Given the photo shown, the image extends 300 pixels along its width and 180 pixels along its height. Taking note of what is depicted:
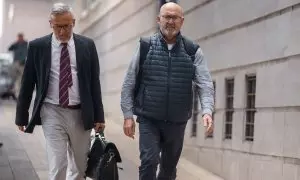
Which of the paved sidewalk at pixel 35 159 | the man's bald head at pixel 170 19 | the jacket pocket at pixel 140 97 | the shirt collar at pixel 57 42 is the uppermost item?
the man's bald head at pixel 170 19

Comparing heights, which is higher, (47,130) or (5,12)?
(5,12)

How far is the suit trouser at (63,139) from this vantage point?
5270mm

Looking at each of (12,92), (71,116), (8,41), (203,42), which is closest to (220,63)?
(203,42)

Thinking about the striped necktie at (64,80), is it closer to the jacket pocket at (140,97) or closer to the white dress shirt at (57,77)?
the white dress shirt at (57,77)

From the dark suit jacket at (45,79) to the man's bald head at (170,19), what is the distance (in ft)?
2.21

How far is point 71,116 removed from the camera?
211 inches

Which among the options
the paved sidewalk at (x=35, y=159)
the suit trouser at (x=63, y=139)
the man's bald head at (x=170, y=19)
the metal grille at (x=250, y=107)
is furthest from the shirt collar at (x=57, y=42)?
the metal grille at (x=250, y=107)

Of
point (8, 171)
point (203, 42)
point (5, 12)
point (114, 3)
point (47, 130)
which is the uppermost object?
point (5, 12)

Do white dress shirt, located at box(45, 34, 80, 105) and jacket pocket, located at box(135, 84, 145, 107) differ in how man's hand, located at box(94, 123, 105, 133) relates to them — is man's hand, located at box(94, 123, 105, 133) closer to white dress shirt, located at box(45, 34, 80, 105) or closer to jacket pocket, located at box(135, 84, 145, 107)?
white dress shirt, located at box(45, 34, 80, 105)

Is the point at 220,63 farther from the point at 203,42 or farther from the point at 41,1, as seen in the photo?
the point at 41,1

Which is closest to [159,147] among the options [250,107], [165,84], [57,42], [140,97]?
[140,97]

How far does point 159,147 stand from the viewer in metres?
5.43

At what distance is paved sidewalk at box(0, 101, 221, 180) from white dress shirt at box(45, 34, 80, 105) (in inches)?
98.2

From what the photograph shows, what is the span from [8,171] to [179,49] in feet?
11.5
